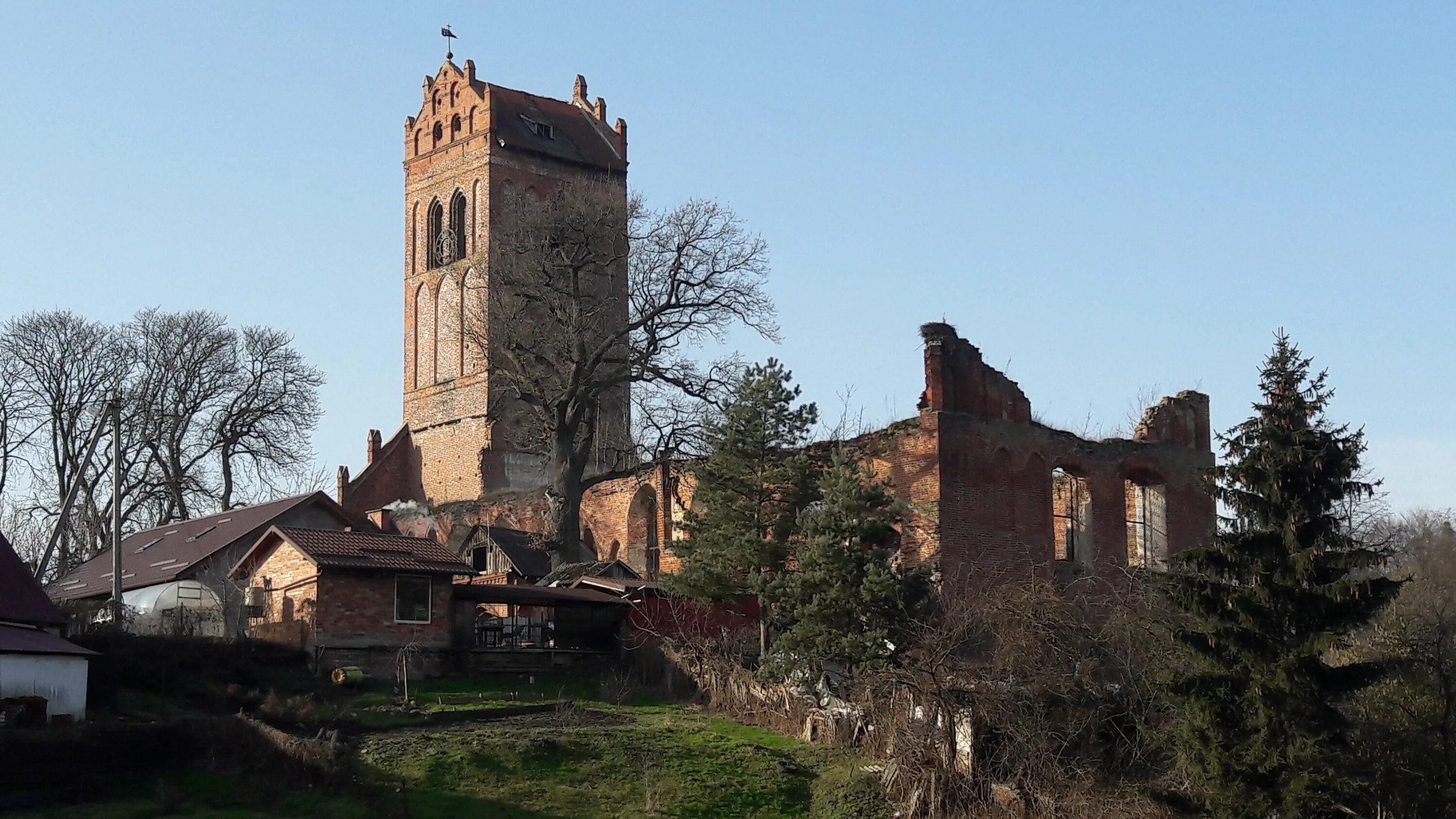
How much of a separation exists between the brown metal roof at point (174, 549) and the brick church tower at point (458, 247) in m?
12.4

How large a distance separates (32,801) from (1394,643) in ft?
61.0

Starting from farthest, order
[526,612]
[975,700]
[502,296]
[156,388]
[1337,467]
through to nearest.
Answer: [156,388] < [502,296] < [526,612] < [975,700] < [1337,467]

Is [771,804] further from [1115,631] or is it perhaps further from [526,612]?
[526,612]

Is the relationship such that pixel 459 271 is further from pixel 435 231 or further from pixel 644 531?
pixel 644 531

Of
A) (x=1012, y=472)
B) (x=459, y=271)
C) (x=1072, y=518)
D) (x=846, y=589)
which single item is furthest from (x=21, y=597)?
(x=459, y=271)

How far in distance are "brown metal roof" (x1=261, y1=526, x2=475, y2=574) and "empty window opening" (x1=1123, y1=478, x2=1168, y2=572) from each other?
52.9ft

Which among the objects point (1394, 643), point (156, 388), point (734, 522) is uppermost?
point (156, 388)

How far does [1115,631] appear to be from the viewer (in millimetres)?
25641

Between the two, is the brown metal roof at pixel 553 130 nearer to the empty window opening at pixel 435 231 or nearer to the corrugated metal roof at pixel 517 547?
the empty window opening at pixel 435 231

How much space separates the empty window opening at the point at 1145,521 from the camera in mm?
40656

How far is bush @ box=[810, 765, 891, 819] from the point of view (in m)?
24.1

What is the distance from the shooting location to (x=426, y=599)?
32.1m

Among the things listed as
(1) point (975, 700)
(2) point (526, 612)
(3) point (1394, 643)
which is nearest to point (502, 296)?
(2) point (526, 612)

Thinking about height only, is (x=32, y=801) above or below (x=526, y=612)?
below
